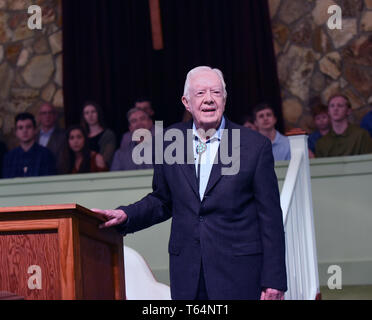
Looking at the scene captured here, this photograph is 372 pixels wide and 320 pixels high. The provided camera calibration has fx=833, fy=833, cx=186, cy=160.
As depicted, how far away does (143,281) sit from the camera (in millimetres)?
5094

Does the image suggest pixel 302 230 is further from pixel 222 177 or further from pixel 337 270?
pixel 222 177

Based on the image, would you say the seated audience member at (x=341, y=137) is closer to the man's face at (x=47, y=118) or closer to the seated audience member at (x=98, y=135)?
the seated audience member at (x=98, y=135)

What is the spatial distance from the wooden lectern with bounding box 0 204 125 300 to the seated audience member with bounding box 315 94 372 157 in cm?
477

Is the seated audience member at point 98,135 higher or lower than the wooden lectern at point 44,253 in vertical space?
higher

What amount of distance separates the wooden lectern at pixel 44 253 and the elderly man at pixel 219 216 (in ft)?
1.13

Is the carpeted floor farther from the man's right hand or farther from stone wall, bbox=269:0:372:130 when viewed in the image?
stone wall, bbox=269:0:372:130

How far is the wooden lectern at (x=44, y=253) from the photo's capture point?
7.81ft

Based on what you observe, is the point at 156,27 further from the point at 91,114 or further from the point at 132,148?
the point at 132,148

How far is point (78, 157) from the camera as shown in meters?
7.48

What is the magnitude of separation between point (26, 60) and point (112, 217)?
→ 299 inches

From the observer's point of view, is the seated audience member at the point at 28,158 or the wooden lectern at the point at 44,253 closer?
the wooden lectern at the point at 44,253

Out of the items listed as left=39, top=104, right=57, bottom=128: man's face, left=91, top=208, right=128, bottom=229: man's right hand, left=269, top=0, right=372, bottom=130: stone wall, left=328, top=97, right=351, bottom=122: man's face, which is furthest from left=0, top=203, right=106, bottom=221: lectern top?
left=269, top=0, right=372, bottom=130: stone wall

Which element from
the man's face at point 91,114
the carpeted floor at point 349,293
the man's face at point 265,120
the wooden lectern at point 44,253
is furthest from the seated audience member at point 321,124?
the wooden lectern at point 44,253

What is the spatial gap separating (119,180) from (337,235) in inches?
65.4
